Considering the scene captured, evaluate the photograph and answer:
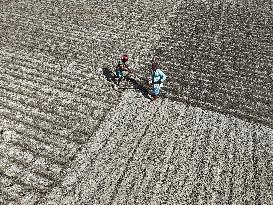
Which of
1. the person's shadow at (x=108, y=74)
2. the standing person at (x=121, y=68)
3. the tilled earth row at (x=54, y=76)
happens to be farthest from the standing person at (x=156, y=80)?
the person's shadow at (x=108, y=74)

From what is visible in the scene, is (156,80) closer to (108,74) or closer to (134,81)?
(134,81)

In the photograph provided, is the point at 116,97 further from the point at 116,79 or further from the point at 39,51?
the point at 39,51

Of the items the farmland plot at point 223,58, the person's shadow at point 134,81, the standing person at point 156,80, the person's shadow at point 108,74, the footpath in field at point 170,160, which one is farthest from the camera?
the person's shadow at point 108,74

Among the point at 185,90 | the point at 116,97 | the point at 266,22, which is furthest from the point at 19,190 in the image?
the point at 266,22

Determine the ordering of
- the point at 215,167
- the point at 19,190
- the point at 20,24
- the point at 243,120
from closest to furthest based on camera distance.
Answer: the point at 19,190, the point at 215,167, the point at 243,120, the point at 20,24

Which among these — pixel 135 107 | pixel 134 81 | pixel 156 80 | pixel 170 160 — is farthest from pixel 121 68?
pixel 170 160

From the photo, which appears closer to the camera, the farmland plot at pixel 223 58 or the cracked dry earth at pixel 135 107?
the cracked dry earth at pixel 135 107

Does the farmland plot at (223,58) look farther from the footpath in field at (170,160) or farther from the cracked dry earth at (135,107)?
the footpath in field at (170,160)
